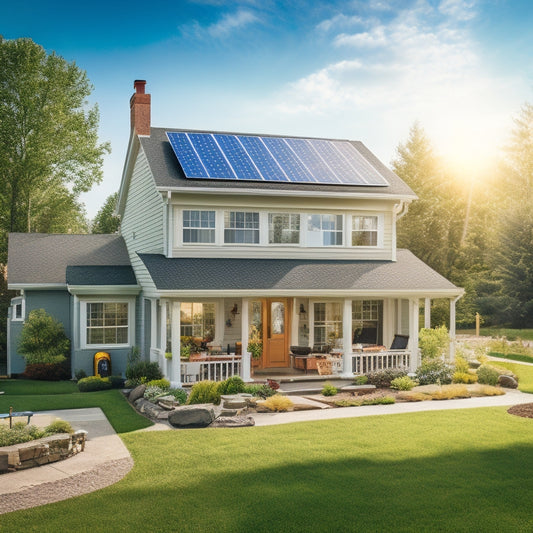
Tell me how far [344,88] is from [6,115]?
18.8m

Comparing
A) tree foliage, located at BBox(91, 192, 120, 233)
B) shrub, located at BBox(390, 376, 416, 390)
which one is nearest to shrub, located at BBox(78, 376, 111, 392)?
shrub, located at BBox(390, 376, 416, 390)

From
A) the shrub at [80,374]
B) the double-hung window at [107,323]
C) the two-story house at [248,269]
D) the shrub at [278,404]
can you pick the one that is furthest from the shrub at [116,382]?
the shrub at [278,404]

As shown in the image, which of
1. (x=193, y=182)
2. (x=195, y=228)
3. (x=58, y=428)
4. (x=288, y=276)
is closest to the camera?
(x=58, y=428)

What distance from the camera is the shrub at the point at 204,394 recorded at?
16.4 metres

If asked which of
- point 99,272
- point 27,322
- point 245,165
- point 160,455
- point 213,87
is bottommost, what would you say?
point 160,455

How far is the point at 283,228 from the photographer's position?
2189 centimetres

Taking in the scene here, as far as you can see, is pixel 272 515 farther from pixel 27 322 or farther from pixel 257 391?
pixel 27 322

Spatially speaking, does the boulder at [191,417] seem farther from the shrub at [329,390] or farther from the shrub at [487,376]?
the shrub at [487,376]

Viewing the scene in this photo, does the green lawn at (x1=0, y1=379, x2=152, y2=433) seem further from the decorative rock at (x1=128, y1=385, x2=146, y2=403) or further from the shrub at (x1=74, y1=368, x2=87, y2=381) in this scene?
the shrub at (x1=74, y1=368, x2=87, y2=381)

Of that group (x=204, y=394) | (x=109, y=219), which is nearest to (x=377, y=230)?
A: (x=204, y=394)

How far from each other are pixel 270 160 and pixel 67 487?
15.7 meters

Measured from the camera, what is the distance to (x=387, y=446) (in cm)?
1217

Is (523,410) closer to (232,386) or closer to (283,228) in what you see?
(232,386)

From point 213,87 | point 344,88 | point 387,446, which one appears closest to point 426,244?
point 344,88
